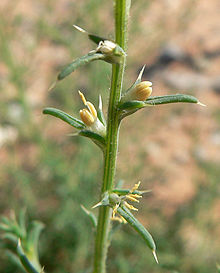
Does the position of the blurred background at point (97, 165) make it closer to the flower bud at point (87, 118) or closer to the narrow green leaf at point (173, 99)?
the flower bud at point (87, 118)

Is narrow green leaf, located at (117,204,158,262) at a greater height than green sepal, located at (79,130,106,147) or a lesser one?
lesser

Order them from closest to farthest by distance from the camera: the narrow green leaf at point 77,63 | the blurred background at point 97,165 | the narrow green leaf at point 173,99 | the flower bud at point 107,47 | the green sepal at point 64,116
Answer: the narrow green leaf at point 77,63, the flower bud at point 107,47, the narrow green leaf at point 173,99, the green sepal at point 64,116, the blurred background at point 97,165

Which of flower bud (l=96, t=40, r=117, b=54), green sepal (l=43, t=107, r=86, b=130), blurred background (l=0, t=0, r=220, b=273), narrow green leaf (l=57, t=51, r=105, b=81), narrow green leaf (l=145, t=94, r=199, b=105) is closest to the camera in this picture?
narrow green leaf (l=57, t=51, r=105, b=81)

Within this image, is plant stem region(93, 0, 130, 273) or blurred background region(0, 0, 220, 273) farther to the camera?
blurred background region(0, 0, 220, 273)

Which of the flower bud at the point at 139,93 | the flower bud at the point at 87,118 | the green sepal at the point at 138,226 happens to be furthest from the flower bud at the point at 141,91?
the green sepal at the point at 138,226

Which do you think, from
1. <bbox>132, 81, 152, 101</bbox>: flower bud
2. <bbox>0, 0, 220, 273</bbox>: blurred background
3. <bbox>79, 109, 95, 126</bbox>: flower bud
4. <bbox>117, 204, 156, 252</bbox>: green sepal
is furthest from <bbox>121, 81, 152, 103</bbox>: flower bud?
<bbox>0, 0, 220, 273</bbox>: blurred background

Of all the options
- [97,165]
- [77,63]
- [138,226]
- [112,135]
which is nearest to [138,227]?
[138,226]

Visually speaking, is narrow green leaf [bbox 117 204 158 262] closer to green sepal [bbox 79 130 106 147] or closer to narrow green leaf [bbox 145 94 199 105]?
green sepal [bbox 79 130 106 147]

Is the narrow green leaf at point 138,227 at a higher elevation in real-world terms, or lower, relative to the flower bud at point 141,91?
lower

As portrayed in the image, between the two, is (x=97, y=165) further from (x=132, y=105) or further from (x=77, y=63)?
(x=77, y=63)
